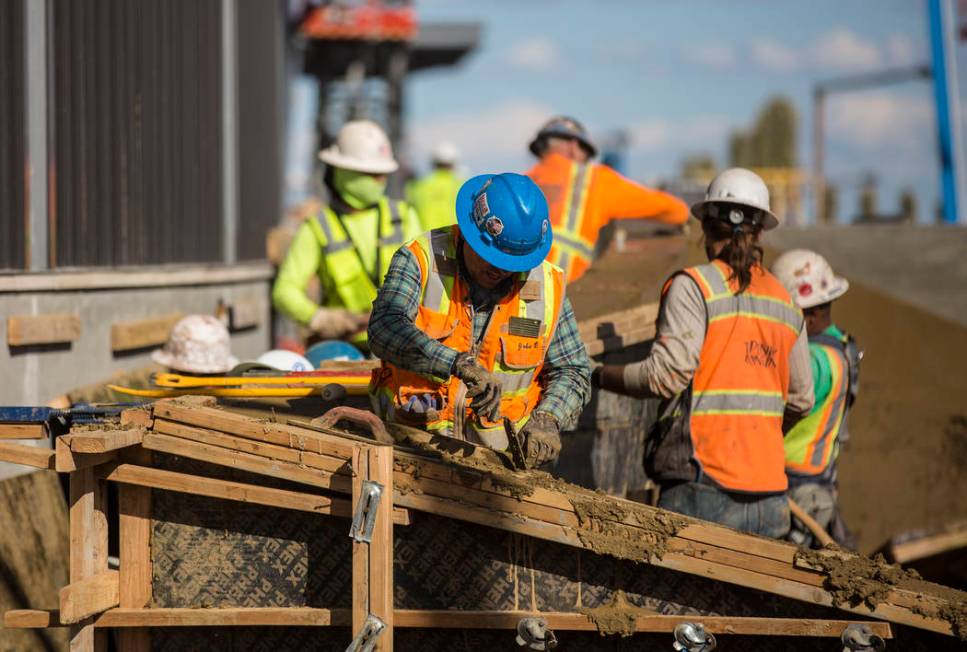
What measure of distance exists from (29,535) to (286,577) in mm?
2198

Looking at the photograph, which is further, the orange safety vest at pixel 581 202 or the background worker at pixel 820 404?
the orange safety vest at pixel 581 202

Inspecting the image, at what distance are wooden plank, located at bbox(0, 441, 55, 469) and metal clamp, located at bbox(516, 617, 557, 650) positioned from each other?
1.78 m

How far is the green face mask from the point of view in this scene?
7.43m

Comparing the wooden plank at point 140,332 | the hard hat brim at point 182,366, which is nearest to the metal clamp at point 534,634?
the hard hat brim at point 182,366

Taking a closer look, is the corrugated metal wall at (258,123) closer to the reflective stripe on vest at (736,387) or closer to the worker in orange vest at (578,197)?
the worker in orange vest at (578,197)

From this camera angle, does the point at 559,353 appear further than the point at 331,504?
Yes

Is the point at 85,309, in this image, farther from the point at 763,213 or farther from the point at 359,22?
the point at 359,22

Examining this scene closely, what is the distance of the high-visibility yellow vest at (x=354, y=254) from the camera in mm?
7309

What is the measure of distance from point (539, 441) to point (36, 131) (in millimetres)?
4100

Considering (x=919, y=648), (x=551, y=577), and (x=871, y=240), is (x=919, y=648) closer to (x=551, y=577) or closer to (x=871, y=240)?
(x=551, y=577)

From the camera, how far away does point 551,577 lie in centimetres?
439

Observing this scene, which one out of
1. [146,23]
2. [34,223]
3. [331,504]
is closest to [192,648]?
[331,504]

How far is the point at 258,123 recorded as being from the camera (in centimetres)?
1271

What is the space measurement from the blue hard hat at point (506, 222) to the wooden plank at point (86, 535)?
5.40ft
